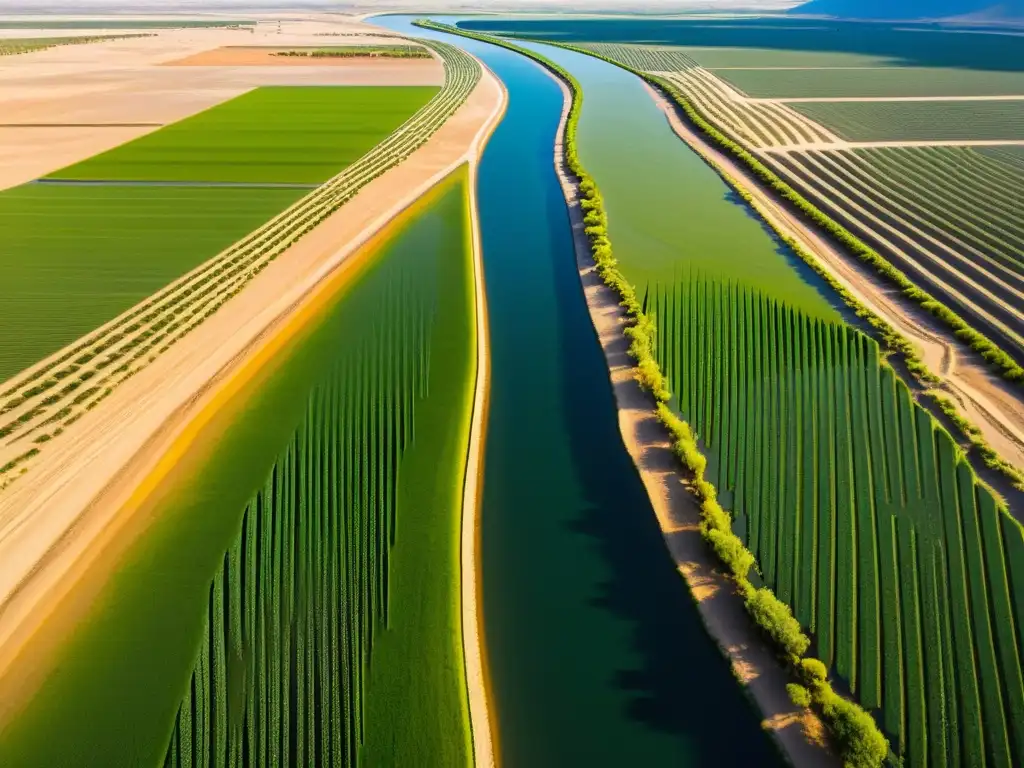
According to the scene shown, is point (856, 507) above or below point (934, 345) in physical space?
below

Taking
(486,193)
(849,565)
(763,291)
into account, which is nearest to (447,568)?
(849,565)

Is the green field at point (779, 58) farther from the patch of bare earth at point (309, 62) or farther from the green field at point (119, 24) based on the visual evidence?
the green field at point (119, 24)

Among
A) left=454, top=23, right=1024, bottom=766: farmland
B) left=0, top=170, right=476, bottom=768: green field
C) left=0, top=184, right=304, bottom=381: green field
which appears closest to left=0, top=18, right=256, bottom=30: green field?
left=0, top=184, right=304, bottom=381: green field

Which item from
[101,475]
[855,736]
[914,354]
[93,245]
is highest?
[93,245]

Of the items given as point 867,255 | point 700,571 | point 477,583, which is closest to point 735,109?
point 867,255

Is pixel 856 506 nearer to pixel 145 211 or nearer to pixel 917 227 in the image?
pixel 917 227

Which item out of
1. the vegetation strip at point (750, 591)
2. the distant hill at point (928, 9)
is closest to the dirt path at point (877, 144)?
the vegetation strip at point (750, 591)

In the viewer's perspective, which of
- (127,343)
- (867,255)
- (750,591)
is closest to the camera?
(750,591)

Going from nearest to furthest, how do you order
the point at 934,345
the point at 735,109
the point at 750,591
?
the point at 750,591 < the point at 934,345 < the point at 735,109

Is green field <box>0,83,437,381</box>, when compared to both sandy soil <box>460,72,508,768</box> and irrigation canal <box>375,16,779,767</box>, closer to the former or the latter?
sandy soil <box>460,72,508,768</box>
